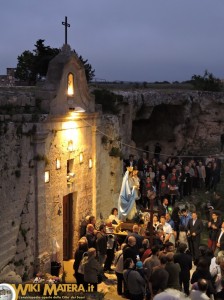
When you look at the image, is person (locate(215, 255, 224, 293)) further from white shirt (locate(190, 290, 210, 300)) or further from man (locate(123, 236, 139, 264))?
white shirt (locate(190, 290, 210, 300))

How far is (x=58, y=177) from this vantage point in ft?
41.9

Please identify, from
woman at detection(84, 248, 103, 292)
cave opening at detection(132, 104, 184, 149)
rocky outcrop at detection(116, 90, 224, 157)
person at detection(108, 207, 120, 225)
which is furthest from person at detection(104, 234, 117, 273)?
cave opening at detection(132, 104, 184, 149)

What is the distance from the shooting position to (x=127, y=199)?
14102 mm

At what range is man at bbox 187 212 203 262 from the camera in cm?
1296

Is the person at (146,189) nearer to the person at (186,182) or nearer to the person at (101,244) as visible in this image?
the person at (186,182)

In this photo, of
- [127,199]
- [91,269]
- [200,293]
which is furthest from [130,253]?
[127,199]

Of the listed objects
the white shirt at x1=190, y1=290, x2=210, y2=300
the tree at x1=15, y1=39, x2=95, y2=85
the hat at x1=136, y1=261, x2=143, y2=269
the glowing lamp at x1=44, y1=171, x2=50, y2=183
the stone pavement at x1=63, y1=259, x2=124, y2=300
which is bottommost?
the stone pavement at x1=63, y1=259, x2=124, y2=300

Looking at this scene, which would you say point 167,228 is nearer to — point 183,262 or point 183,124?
point 183,262

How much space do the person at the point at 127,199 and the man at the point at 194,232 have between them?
184 centimetres

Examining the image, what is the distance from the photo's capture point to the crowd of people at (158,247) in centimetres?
Answer: 905

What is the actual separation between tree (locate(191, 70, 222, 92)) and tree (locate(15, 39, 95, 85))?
7920 millimetres

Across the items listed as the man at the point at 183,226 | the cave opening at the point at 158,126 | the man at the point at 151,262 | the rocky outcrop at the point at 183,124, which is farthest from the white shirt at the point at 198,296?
the cave opening at the point at 158,126

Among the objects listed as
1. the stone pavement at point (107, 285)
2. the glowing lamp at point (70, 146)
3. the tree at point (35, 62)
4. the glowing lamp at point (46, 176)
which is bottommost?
the stone pavement at point (107, 285)

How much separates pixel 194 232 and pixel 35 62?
1839 centimetres
